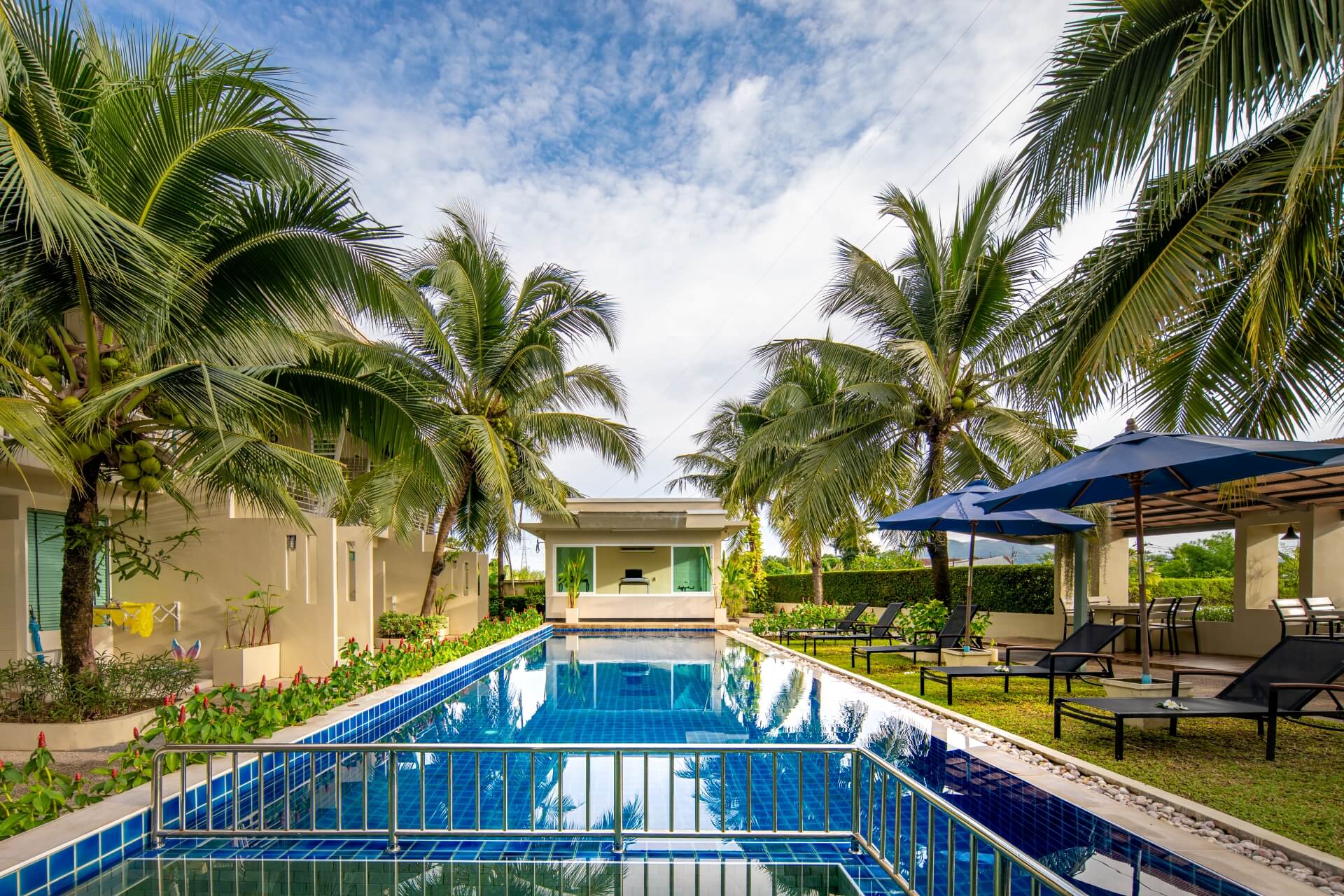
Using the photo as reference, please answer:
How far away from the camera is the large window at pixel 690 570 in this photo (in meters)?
23.9

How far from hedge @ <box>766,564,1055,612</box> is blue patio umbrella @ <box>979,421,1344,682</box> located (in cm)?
948

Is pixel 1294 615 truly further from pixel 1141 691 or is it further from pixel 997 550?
pixel 997 550

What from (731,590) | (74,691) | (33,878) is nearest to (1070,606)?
(731,590)

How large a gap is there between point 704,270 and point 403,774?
16.5 meters

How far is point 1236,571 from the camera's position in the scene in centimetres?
1302

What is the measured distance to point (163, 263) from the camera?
5520 mm

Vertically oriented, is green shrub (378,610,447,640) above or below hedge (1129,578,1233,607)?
above

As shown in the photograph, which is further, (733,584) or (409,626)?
(733,584)

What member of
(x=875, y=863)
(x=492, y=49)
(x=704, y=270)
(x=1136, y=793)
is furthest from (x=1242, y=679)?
(x=704, y=270)

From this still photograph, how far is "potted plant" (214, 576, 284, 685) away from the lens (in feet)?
32.1

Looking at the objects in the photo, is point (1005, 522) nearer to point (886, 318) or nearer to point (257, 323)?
point (886, 318)

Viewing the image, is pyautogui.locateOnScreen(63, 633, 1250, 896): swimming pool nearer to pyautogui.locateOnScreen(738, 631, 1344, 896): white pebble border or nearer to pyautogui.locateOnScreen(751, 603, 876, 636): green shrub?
pyautogui.locateOnScreen(738, 631, 1344, 896): white pebble border

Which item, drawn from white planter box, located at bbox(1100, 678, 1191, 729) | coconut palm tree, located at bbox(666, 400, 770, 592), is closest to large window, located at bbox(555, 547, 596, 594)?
coconut palm tree, located at bbox(666, 400, 770, 592)

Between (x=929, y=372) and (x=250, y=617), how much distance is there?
389 inches
